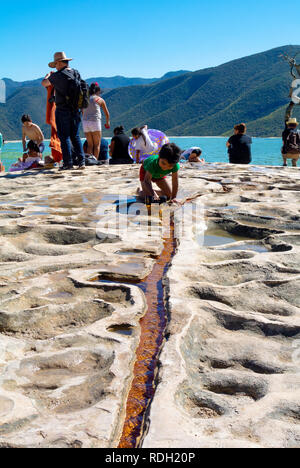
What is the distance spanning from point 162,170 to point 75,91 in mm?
2677

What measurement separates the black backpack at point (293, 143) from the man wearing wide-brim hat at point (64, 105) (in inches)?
207

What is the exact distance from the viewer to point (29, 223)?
3768 millimetres

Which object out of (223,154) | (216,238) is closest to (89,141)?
(216,238)

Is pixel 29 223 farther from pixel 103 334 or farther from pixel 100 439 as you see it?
pixel 100 439

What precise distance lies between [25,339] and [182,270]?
109 cm

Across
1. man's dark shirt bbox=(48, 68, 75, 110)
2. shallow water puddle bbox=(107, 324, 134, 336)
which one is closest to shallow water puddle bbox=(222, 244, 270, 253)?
shallow water puddle bbox=(107, 324, 134, 336)

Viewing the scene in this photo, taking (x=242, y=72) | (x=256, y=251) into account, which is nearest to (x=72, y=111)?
(x=256, y=251)

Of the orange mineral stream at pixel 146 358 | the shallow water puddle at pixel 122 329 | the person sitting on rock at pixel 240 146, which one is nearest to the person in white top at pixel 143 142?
the person sitting on rock at pixel 240 146

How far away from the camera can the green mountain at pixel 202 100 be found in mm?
88369

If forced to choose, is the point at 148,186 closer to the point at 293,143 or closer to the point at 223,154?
the point at 293,143

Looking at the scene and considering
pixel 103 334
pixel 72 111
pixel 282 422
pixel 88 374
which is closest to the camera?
pixel 282 422

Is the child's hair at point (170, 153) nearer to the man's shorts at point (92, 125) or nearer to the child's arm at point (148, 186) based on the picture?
the child's arm at point (148, 186)

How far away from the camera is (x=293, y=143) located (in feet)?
33.2

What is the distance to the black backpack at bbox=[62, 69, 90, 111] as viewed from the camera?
21.5 ft
